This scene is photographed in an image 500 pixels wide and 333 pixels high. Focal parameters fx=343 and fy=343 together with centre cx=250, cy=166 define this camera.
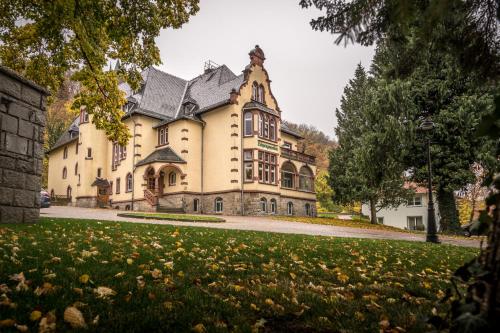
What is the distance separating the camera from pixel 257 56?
33.2 metres

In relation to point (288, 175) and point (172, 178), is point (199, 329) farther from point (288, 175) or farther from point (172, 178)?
point (288, 175)

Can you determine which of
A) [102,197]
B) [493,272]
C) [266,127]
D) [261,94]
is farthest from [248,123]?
[493,272]

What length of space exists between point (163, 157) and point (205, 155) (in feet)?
13.3

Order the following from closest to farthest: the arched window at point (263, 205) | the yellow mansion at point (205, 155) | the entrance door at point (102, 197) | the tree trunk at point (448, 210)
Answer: the tree trunk at point (448, 210), the arched window at point (263, 205), the yellow mansion at point (205, 155), the entrance door at point (102, 197)

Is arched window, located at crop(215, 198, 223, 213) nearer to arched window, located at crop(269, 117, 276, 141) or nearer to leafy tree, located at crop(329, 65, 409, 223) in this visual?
arched window, located at crop(269, 117, 276, 141)

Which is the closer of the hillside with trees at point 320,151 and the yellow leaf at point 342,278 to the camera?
the yellow leaf at point 342,278

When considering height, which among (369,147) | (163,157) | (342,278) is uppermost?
(163,157)

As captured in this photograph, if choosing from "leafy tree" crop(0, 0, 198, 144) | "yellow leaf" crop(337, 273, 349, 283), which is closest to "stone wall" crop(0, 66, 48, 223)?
"leafy tree" crop(0, 0, 198, 144)

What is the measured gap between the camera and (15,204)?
Result: 8.71 meters

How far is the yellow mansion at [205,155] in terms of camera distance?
1224 inches

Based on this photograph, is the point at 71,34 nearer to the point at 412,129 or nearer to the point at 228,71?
the point at 412,129

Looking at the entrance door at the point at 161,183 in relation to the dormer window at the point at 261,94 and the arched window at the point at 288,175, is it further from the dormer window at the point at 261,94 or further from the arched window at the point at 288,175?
the dormer window at the point at 261,94

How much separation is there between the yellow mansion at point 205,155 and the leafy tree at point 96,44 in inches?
751

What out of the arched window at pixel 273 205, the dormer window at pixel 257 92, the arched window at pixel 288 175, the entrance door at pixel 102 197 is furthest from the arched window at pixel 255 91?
the entrance door at pixel 102 197
